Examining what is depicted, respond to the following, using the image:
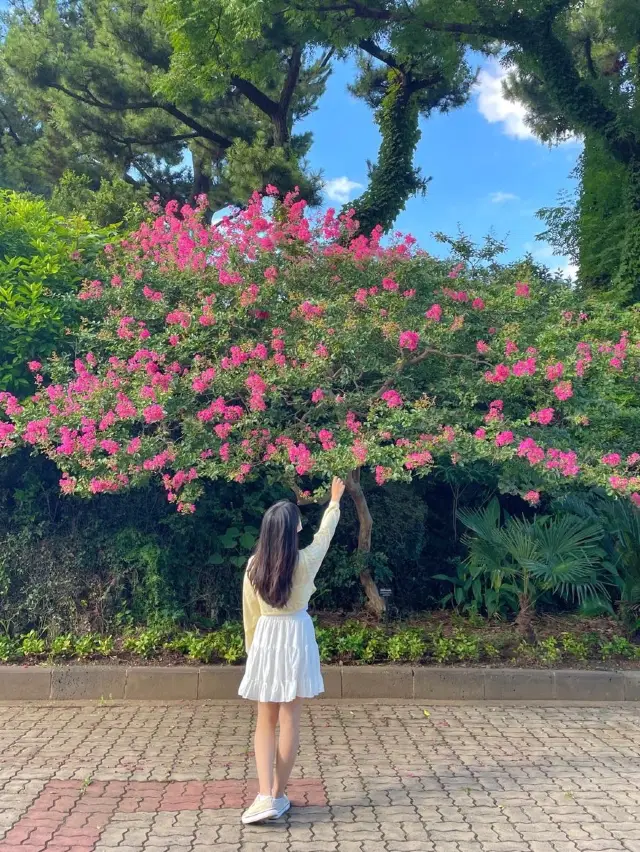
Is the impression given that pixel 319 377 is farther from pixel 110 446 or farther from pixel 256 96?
pixel 256 96

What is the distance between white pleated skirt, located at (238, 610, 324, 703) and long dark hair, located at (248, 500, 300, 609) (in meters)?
0.13

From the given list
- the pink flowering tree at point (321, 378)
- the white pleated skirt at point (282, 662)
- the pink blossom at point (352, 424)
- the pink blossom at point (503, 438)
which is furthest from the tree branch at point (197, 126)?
the white pleated skirt at point (282, 662)

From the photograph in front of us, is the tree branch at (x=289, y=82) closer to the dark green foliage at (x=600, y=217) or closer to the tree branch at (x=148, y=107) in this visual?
the tree branch at (x=148, y=107)

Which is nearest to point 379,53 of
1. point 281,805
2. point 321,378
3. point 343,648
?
point 321,378

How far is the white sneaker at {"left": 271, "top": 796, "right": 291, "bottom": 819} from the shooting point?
351 centimetres

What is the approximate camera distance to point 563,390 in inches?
204

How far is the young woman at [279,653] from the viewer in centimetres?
345

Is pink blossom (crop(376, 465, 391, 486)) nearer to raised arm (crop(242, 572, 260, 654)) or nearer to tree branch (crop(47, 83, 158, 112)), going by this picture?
raised arm (crop(242, 572, 260, 654))

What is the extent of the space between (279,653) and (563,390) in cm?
296

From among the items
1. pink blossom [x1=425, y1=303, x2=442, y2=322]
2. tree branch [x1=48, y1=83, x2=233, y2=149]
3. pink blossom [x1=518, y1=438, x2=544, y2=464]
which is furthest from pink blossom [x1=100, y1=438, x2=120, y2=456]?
tree branch [x1=48, y1=83, x2=233, y2=149]

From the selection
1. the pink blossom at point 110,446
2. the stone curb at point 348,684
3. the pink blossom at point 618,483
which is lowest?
the stone curb at point 348,684

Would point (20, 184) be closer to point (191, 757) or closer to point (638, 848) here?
point (191, 757)

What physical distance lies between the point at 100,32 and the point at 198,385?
34.5 ft

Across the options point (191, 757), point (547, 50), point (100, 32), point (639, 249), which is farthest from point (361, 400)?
point (100, 32)
